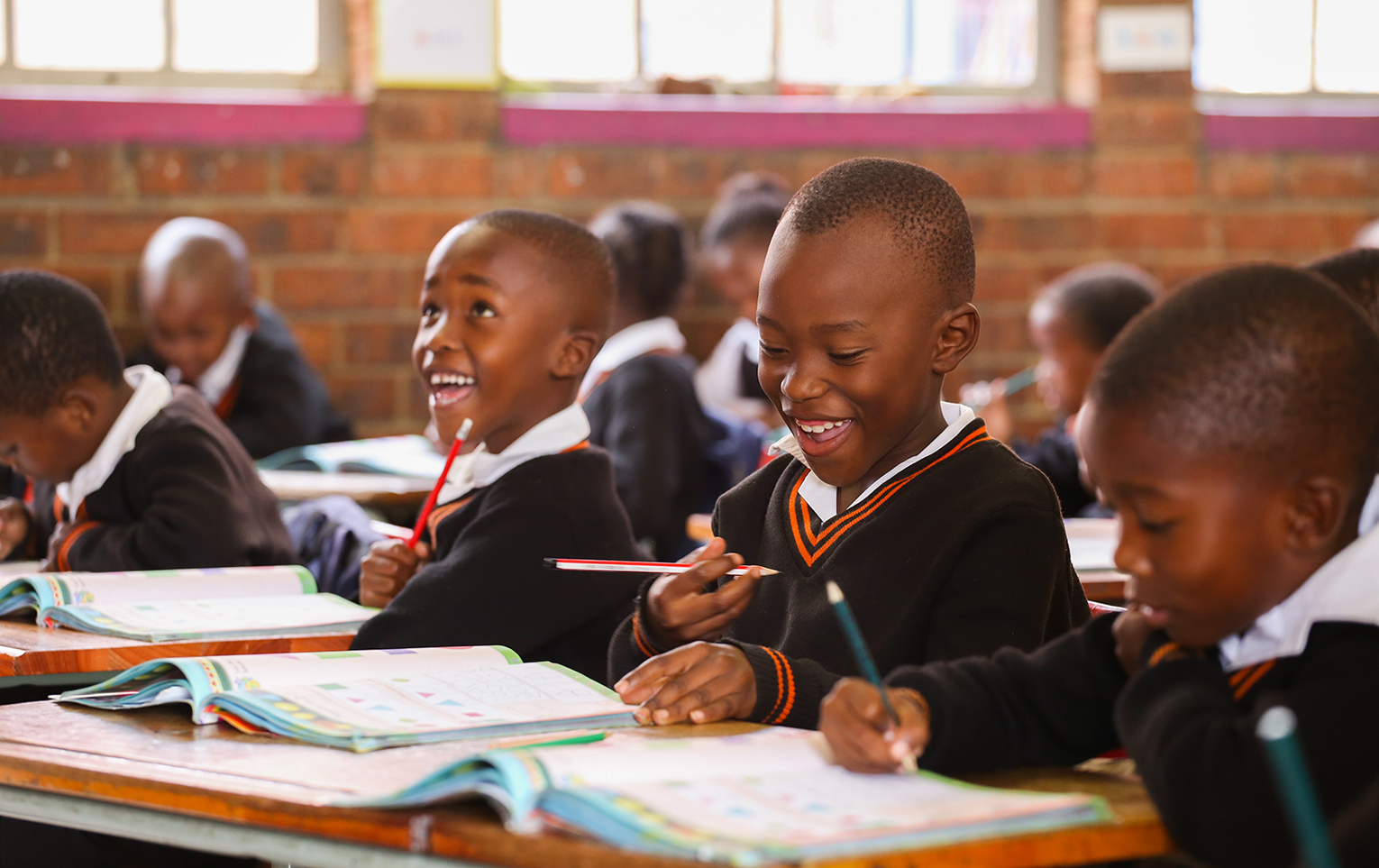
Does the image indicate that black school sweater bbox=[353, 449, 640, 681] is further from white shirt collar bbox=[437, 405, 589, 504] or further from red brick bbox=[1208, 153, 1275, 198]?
red brick bbox=[1208, 153, 1275, 198]

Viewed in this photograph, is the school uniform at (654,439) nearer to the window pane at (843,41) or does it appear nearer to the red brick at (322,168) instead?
the red brick at (322,168)

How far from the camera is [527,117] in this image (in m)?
4.49

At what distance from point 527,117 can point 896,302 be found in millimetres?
3080

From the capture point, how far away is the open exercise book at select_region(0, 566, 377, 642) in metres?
1.77

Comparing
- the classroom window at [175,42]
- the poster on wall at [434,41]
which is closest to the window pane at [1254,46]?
the poster on wall at [434,41]

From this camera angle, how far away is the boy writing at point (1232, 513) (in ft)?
3.42

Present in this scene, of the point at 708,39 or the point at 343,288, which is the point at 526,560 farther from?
the point at 708,39

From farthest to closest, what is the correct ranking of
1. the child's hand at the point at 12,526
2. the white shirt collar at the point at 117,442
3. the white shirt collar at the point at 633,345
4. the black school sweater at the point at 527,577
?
1. the white shirt collar at the point at 633,345
2. the child's hand at the point at 12,526
3. the white shirt collar at the point at 117,442
4. the black school sweater at the point at 527,577

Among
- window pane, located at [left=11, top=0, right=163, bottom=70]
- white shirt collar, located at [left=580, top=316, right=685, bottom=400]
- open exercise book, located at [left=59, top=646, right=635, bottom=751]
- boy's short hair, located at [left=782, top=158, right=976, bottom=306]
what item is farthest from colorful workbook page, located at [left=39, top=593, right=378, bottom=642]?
window pane, located at [left=11, top=0, right=163, bottom=70]

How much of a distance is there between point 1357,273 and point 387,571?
130 centimetres

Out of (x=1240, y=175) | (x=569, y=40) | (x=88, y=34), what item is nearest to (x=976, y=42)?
(x=1240, y=175)

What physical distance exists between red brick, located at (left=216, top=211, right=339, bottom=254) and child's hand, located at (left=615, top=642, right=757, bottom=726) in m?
3.42

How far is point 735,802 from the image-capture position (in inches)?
37.8

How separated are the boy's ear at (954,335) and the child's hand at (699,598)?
13.7 inches
